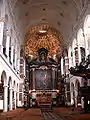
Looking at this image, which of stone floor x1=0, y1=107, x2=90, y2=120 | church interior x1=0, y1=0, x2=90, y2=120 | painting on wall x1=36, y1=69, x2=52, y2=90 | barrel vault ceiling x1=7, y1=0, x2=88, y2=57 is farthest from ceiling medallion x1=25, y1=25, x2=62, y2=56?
stone floor x1=0, y1=107, x2=90, y2=120

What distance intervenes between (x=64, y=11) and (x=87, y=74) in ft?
37.0

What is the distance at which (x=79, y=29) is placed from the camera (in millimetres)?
20562

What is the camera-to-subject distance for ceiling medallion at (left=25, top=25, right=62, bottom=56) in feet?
97.5

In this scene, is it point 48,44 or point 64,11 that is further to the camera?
point 48,44

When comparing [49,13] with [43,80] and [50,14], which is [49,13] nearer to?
[50,14]

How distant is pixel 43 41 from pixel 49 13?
6.37m

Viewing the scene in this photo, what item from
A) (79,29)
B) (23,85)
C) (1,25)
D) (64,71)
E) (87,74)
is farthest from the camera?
(64,71)

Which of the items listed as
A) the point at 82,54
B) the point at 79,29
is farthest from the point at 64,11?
the point at 82,54

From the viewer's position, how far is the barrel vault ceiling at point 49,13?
20047 millimetres

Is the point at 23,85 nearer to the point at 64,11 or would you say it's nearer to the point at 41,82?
the point at 41,82

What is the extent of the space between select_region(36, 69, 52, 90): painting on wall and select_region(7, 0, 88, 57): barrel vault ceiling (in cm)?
480

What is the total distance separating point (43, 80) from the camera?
29.6m

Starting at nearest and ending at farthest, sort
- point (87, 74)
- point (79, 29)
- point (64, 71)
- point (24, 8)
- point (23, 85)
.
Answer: point (87, 74) → point (79, 29) → point (24, 8) → point (23, 85) → point (64, 71)

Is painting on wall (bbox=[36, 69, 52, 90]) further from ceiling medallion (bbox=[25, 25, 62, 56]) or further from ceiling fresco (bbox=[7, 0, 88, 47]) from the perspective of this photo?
ceiling fresco (bbox=[7, 0, 88, 47])
